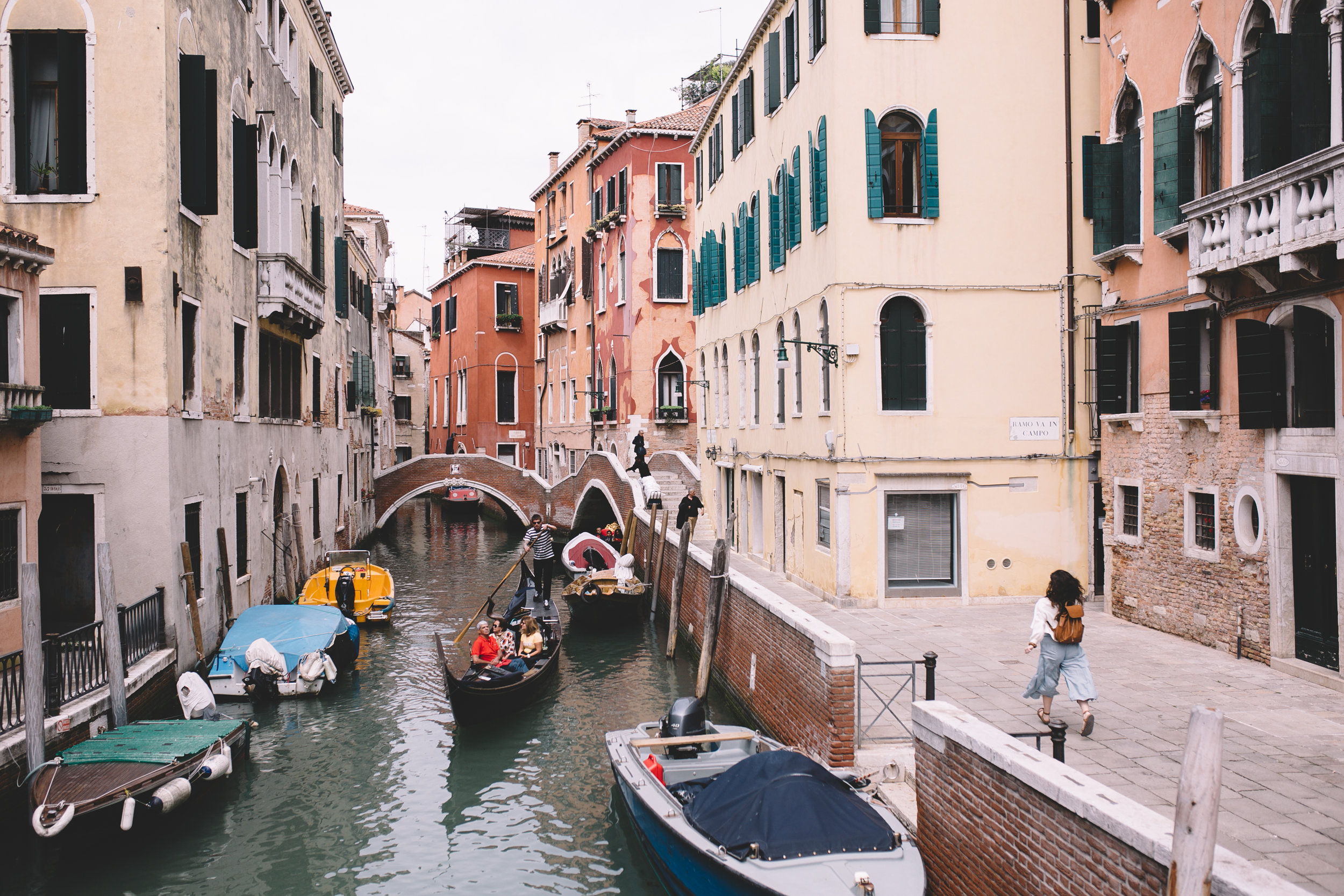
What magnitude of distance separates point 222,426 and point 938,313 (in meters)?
8.44

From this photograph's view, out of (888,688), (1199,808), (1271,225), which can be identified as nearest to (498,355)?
(888,688)

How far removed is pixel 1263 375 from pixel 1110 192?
3234mm

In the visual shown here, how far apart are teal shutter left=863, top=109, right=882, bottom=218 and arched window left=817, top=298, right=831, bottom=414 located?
1223mm

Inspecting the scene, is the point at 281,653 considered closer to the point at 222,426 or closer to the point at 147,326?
the point at 222,426

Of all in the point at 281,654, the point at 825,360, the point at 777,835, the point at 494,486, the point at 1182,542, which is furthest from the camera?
the point at 494,486

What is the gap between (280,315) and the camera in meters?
14.7

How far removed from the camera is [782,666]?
Result: 28.5ft

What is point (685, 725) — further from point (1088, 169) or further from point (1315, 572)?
point (1088, 169)

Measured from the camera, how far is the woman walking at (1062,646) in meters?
6.75

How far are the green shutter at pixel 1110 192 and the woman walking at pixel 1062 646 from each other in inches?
209

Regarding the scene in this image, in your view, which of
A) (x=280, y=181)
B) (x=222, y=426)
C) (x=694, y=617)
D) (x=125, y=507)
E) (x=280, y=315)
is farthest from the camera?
(x=280, y=181)

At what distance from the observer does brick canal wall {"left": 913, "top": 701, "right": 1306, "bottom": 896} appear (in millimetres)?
3732

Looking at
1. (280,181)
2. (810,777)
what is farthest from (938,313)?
(280,181)

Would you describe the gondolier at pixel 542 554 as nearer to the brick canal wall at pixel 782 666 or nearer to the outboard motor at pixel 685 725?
the brick canal wall at pixel 782 666
